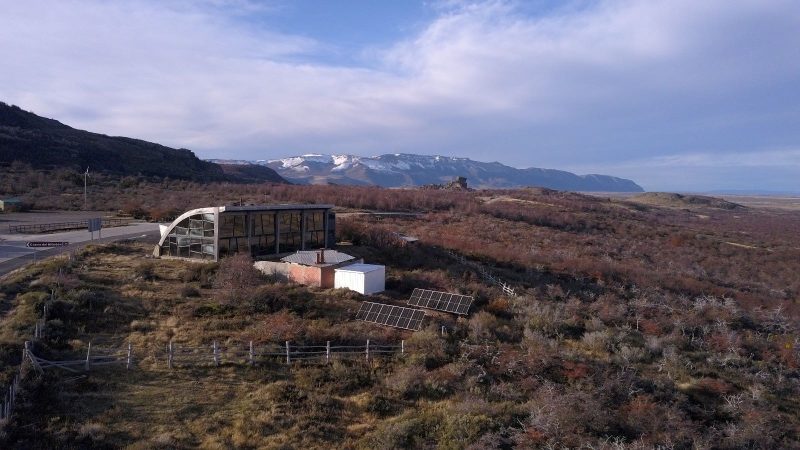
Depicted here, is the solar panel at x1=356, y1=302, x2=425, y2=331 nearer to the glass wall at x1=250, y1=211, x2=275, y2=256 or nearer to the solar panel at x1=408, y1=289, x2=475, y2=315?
the solar panel at x1=408, y1=289, x2=475, y2=315

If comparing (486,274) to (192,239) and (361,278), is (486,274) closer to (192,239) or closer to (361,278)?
(361,278)

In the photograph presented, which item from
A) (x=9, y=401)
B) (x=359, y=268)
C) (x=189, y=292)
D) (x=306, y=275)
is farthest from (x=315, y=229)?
(x=9, y=401)

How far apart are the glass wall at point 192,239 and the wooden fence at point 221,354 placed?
1022cm

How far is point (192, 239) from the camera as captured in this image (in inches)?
1088

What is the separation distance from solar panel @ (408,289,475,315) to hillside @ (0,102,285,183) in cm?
7303

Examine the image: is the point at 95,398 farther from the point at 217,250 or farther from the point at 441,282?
the point at 441,282

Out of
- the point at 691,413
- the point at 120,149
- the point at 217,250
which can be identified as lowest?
the point at 691,413

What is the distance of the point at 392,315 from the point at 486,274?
11.1m

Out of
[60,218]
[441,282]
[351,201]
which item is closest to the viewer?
[441,282]

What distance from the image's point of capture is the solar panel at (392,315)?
20.4 m

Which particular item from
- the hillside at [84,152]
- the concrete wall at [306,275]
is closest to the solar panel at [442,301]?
the concrete wall at [306,275]

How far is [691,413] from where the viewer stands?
15781 mm

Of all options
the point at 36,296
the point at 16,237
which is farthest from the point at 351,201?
the point at 36,296

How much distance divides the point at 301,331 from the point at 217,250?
9.66 meters
